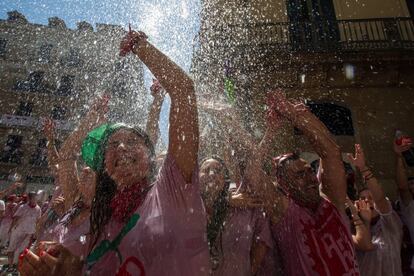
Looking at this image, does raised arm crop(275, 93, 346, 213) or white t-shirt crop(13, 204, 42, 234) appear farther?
white t-shirt crop(13, 204, 42, 234)

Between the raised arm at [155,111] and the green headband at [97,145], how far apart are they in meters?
0.93

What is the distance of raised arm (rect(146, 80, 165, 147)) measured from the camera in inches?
111

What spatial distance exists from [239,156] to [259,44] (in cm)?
737

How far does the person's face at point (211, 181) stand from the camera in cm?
221

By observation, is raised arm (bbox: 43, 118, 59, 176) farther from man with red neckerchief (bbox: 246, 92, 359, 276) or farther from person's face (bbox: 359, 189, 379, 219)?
person's face (bbox: 359, 189, 379, 219)

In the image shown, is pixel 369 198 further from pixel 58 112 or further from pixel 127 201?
pixel 58 112

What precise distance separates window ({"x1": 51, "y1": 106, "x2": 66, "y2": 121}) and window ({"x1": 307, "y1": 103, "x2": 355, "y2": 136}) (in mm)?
26343

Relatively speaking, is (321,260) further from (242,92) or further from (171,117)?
(242,92)

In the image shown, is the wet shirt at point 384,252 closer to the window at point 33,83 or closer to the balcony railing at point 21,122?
the balcony railing at point 21,122

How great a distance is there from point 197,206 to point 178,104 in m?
0.46

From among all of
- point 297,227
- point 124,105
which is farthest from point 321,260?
point 124,105

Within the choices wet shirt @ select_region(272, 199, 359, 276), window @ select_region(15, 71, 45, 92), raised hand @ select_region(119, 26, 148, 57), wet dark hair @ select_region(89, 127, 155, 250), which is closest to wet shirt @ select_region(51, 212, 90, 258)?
wet dark hair @ select_region(89, 127, 155, 250)

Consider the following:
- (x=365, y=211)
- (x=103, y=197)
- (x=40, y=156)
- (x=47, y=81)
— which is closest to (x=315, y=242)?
(x=365, y=211)

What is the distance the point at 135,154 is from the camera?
1.62 metres
